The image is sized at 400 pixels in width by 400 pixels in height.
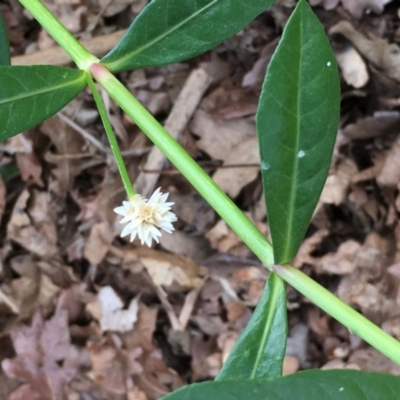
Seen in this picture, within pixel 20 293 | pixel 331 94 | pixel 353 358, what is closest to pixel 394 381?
pixel 331 94

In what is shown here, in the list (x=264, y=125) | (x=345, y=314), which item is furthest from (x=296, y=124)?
(x=345, y=314)

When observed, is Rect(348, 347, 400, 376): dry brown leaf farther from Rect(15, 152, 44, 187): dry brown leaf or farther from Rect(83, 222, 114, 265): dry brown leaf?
Rect(15, 152, 44, 187): dry brown leaf

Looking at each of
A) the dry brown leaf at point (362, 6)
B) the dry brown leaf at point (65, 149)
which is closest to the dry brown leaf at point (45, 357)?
the dry brown leaf at point (65, 149)

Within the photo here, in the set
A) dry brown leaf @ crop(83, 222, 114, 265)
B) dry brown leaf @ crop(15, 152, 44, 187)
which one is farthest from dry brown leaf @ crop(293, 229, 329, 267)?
dry brown leaf @ crop(15, 152, 44, 187)

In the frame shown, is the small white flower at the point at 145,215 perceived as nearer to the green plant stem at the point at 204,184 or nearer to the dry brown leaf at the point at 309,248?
the green plant stem at the point at 204,184

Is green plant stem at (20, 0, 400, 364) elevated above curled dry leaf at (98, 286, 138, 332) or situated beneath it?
elevated above

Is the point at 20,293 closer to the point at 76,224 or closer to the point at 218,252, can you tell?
the point at 76,224

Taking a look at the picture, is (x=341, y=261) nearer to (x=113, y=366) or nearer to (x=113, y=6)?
(x=113, y=366)
